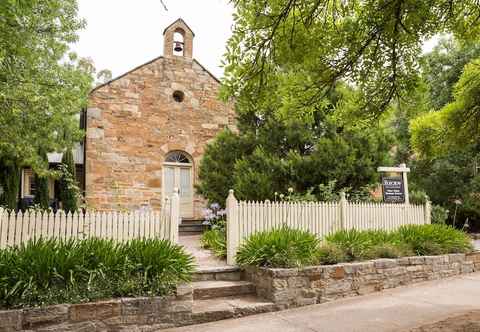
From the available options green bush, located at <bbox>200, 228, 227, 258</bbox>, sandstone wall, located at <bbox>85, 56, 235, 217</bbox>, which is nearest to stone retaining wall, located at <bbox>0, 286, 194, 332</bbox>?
green bush, located at <bbox>200, 228, 227, 258</bbox>

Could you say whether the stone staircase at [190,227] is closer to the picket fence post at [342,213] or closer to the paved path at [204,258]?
the paved path at [204,258]

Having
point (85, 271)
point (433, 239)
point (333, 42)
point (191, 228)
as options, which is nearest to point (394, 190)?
point (433, 239)

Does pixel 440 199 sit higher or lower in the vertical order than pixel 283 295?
higher

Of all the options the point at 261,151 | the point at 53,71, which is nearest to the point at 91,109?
the point at 53,71

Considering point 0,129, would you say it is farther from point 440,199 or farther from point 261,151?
point 440,199

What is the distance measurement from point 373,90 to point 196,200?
381 inches

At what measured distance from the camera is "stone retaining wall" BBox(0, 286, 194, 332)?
150 inches

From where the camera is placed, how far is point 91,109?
480 inches

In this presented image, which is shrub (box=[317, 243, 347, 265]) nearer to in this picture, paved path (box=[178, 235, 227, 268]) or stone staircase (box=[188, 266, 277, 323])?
stone staircase (box=[188, 266, 277, 323])

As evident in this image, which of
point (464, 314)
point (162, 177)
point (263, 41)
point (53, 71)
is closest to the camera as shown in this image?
point (263, 41)

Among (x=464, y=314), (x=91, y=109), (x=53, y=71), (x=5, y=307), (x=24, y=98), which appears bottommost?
(x=464, y=314)

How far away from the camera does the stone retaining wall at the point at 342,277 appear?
5.28 metres

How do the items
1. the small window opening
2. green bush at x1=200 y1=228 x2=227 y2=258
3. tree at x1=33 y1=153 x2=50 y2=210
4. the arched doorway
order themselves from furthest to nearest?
the small window opening, the arched doorway, tree at x1=33 y1=153 x2=50 y2=210, green bush at x1=200 y1=228 x2=227 y2=258

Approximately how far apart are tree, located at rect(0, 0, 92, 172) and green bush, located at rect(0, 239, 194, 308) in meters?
2.73
